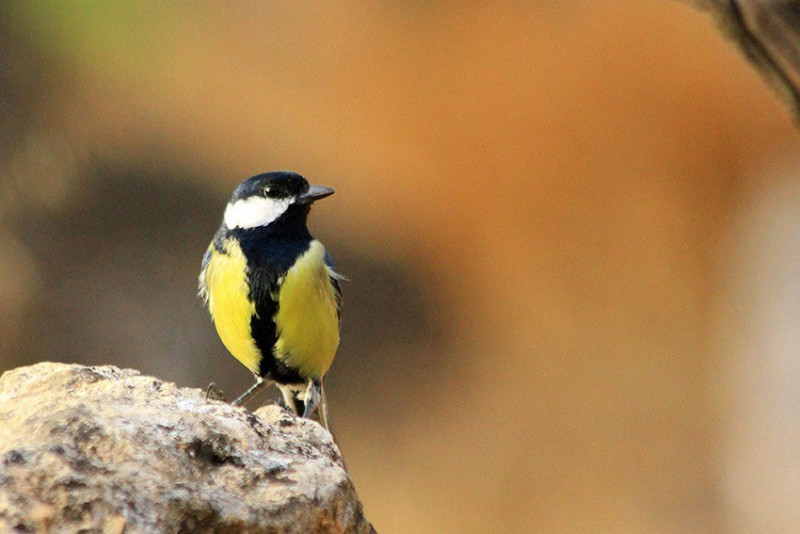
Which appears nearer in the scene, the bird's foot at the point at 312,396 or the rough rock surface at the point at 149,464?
the rough rock surface at the point at 149,464

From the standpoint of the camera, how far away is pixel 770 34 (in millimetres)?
2547

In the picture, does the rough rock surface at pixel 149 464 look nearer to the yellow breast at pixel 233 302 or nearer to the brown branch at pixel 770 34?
the yellow breast at pixel 233 302

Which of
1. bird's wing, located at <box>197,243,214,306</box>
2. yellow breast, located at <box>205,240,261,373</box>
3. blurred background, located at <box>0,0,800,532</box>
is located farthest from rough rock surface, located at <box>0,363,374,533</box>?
blurred background, located at <box>0,0,800,532</box>

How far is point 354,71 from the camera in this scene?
7586 millimetres

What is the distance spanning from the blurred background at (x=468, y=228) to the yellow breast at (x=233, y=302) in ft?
13.3

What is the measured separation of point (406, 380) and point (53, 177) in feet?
9.82

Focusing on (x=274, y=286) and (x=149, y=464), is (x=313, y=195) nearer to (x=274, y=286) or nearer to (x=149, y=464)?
(x=274, y=286)

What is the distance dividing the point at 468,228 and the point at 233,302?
4501mm

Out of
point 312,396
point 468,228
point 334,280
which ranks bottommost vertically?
point 312,396

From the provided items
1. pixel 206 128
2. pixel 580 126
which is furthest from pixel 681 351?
pixel 206 128

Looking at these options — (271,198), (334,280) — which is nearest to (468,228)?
(334,280)

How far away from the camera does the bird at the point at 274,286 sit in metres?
3.47

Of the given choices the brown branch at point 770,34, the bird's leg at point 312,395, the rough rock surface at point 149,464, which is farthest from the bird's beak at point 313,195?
the brown branch at point 770,34

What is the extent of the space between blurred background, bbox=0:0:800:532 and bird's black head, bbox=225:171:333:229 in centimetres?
392
